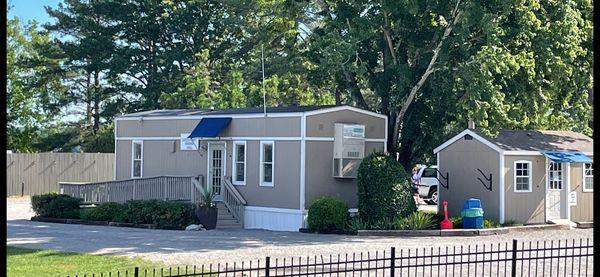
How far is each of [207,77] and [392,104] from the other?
1621cm

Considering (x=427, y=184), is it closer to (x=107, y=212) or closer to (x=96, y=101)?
(x=107, y=212)

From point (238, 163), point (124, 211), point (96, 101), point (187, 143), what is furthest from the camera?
point (96, 101)

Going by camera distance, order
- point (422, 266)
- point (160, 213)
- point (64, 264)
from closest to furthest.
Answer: point (422, 266), point (64, 264), point (160, 213)

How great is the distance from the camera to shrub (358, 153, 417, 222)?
78.8 ft

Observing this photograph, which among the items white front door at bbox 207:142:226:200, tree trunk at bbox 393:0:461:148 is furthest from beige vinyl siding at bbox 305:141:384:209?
white front door at bbox 207:142:226:200

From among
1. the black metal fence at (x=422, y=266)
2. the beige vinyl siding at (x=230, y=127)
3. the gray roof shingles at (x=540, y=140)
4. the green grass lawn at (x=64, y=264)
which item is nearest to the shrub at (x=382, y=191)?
the beige vinyl siding at (x=230, y=127)

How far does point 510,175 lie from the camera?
25703 mm

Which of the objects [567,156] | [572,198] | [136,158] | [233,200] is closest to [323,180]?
[233,200]

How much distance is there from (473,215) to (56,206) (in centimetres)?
1349

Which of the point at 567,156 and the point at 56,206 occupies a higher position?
the point at 567,156

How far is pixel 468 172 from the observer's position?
26.5 meters

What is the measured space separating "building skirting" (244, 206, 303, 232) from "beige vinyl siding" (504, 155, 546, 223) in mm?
6144

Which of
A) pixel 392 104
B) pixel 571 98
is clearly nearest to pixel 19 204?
pixel 392 104

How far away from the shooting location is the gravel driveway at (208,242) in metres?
18.5
